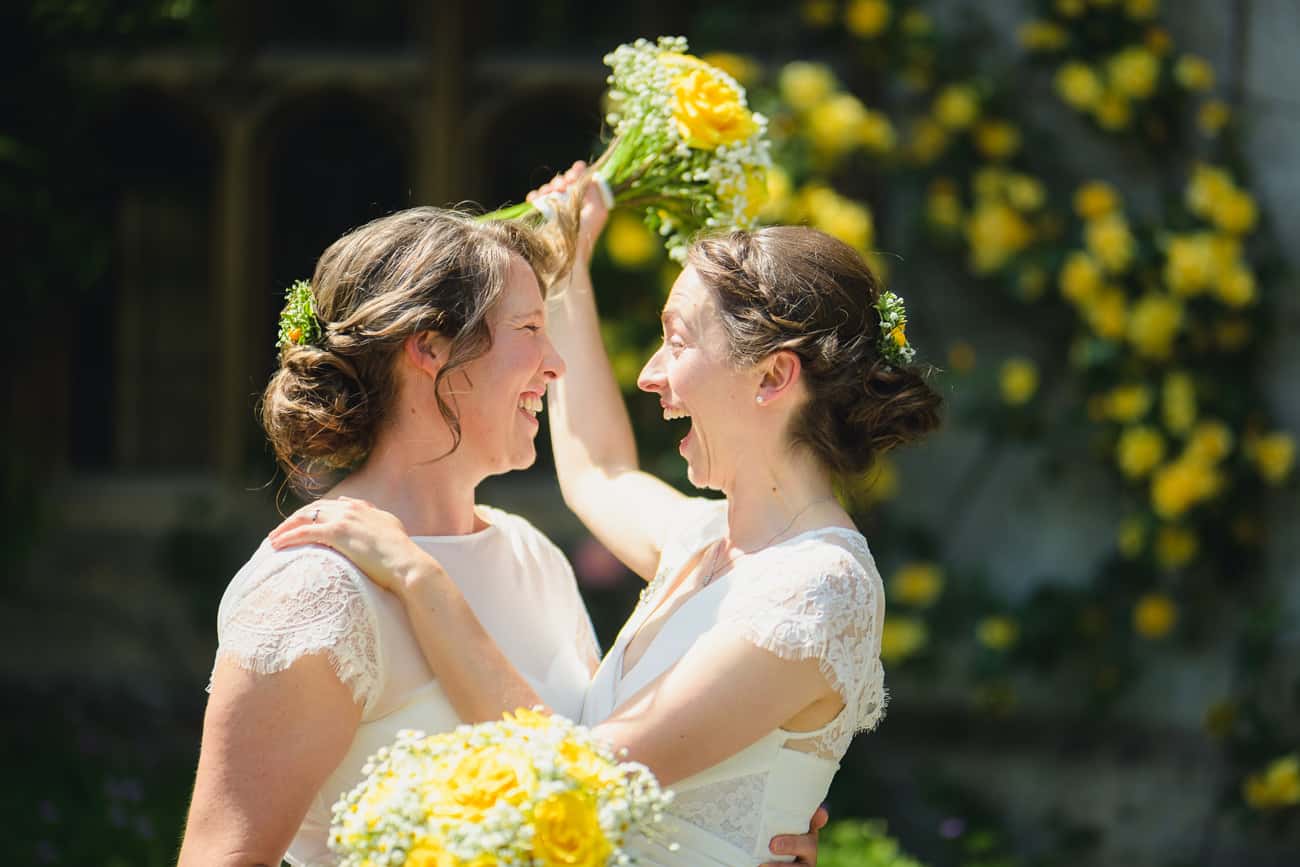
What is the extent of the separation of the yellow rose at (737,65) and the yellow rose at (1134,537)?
1.90 meters

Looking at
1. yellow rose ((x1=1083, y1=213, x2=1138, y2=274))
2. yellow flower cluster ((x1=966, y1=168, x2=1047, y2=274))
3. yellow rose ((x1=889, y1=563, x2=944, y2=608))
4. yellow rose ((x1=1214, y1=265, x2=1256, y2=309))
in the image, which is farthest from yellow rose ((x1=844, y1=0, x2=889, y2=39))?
yellow rose ((x1=889, y1=563, x2=944, y2=608))

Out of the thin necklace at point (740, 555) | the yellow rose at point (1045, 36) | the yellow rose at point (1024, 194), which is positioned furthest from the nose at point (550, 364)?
the yellow rose at point (1045, 36)

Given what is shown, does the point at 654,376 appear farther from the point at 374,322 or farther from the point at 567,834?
the point at 567,834

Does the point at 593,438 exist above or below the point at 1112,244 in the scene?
below

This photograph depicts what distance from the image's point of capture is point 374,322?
7.73 ft

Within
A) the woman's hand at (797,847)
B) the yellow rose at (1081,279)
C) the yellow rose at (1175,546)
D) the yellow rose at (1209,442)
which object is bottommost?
the yellow rose at (1175,546)

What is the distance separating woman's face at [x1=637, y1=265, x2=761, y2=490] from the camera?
8.15 ft

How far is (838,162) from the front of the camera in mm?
5152

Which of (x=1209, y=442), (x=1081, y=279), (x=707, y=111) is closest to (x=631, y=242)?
(x=1081, y=279)

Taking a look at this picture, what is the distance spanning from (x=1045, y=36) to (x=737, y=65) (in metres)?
1.02

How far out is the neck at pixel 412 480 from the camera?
96.9 inches

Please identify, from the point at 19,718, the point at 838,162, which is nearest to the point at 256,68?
the point at 838,162

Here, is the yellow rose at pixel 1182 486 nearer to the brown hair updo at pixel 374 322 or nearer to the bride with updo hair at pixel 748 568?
the bride with updo hair at pixel 748 568

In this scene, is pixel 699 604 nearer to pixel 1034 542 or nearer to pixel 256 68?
pixel 1034 542
